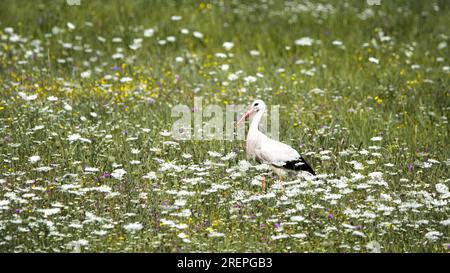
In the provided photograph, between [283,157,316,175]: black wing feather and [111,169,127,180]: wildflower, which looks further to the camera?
[283,157,316,175]: black wing feather

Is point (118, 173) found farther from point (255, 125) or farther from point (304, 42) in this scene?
point (304, 42)

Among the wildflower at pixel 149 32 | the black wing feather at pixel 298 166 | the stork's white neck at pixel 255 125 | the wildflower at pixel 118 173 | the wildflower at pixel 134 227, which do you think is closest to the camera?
the wildflower at pixel 134 227

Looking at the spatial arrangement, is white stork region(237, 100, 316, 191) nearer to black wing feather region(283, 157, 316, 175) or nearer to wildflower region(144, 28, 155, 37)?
black wing feather region(283, 157, 316, 175)

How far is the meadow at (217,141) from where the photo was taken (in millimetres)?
6230

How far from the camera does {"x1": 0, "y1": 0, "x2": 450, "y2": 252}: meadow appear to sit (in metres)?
6.23

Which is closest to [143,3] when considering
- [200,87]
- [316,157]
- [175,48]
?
[175,48]

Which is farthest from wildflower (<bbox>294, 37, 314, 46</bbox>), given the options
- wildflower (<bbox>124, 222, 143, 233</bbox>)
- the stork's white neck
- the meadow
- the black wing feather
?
wildflower (<bbox>124, 222, 143, 233</bbox>)

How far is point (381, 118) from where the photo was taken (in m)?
9.70

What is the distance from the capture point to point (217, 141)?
8547mm

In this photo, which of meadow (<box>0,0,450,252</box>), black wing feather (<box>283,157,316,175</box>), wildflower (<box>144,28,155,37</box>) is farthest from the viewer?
wildflower (<box>144,28,155,37</box>)

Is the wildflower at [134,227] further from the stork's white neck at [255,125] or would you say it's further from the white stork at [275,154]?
the stork's white neck at [255,125]

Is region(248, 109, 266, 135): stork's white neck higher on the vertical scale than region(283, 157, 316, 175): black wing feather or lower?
higher

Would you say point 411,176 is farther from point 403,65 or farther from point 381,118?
point 403,65

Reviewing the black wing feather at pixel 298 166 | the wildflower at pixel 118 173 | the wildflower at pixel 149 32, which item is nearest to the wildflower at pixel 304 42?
the wildflower at pixel 149 32
